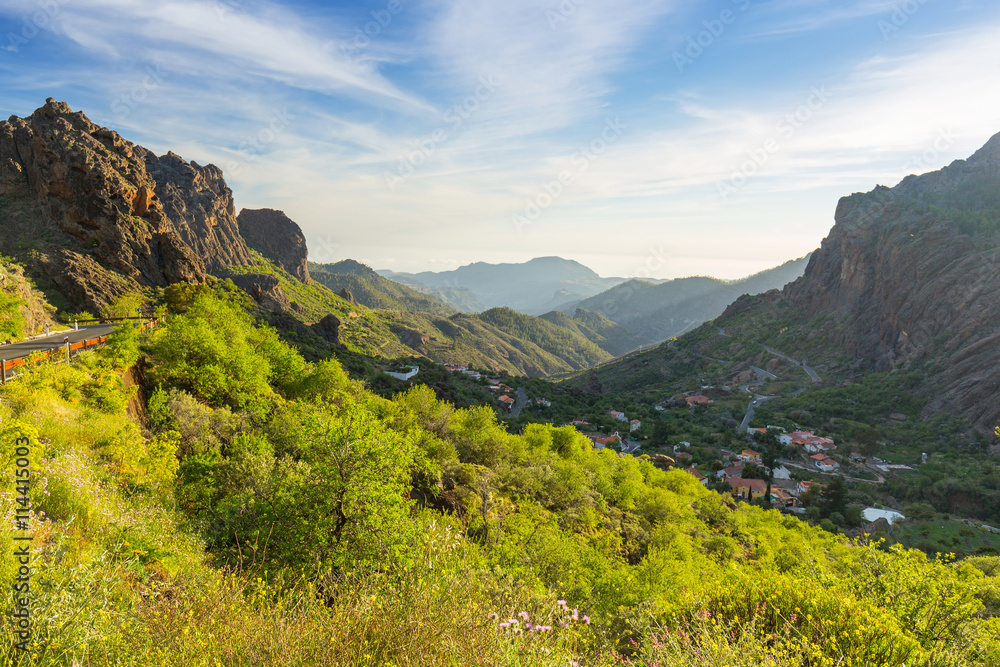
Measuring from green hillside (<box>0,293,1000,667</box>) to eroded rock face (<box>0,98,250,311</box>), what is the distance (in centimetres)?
2597

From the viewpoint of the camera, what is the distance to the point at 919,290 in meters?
93.6

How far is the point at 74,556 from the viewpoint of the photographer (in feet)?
18.2

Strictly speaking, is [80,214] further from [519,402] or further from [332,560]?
[519,402]

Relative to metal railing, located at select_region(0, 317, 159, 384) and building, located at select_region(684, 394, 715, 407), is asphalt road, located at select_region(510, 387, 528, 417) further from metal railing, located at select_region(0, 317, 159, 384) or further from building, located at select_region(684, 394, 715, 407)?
metal railing, located at select_region(0, 317, 159, 384)

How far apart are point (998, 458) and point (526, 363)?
451 ft

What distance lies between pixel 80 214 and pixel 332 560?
181 feet

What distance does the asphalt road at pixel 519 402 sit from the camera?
7550 cm

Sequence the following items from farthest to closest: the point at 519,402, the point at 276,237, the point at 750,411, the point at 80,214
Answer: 1. the point at 276,237
2. the point at 750,411
3. the point at 519,402
4. the point at 80,214

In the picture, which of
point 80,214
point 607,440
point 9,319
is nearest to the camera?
point 9,319

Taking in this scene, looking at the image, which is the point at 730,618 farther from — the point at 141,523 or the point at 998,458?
the point at 998,458

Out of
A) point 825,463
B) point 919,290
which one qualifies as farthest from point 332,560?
point 919,290

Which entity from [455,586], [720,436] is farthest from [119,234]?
[720,436]

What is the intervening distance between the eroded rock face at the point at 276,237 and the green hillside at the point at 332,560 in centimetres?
14044

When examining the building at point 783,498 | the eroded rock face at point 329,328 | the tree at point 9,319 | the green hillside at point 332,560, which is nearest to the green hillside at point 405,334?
the eroded rock face at point 329,328
